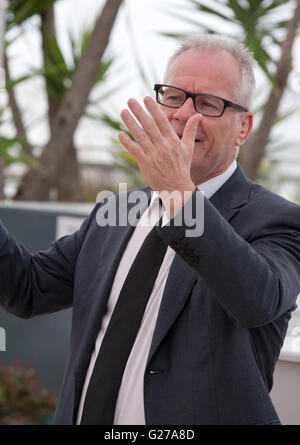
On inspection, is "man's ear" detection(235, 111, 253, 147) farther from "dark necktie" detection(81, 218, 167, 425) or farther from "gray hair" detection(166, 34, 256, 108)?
"dark necktie" detection(81, 218, 167, 425)

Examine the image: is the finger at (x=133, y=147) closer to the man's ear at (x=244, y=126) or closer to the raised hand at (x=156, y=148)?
the raised hand at (x=156, y=148)

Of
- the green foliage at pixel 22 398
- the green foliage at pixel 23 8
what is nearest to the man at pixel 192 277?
the green foliage at pixel 22 398

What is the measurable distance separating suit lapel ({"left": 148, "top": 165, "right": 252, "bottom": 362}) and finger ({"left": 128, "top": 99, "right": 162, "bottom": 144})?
1.06ft

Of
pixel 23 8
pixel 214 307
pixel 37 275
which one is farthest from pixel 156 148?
pixel 23 8

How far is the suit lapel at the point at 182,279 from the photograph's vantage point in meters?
1.14

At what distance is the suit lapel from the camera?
1.14 m

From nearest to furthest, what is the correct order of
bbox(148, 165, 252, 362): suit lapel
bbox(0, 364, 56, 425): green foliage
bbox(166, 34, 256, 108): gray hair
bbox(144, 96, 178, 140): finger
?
1. bbox(144, 96, 178, 140): finger
2. bbox(148, 165, 252, 362): suit lapel
3. bbox(166, 34, 256, 108): gray hair
4. bbox(0, 364, 56, 425): green foliage

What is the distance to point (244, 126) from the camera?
1.32 m

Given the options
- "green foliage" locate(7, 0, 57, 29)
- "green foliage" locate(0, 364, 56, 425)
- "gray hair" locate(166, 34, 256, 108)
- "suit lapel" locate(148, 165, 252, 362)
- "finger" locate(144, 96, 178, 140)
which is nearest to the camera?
"finger" locate(144, 96, 178, 140)

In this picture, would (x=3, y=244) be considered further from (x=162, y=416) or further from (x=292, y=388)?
(x=292, y=388)

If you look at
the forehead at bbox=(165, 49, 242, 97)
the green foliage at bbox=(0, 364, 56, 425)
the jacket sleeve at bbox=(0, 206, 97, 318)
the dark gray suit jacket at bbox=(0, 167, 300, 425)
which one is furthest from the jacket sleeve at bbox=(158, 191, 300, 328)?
the green foliage at bbox=(0, 364, 56, 425)

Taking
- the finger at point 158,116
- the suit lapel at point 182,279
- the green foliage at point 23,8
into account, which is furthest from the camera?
the green foliage at point 23,8

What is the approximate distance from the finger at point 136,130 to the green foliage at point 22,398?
214 centimetres

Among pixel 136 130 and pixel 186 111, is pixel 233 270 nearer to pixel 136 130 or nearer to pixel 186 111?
pixel 136 130
